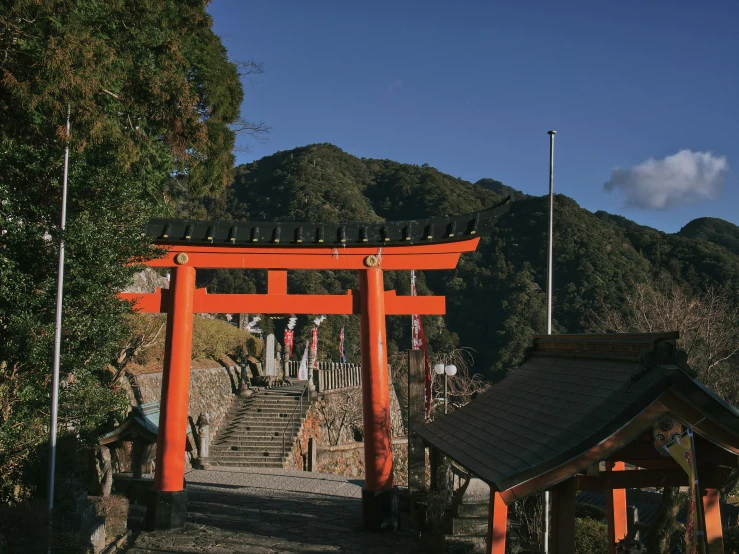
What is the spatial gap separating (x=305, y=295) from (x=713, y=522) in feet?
22.6

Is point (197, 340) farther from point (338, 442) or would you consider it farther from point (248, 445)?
point (338, 442)

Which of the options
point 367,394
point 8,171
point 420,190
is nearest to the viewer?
point 8,171

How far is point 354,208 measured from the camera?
5253cm

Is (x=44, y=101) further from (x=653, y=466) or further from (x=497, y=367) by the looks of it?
(x=497, y=367)

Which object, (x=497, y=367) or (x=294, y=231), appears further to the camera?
(x=497, y=367)

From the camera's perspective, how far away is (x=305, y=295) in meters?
10.6

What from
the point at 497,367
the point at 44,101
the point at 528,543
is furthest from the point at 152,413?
Answer: the point at 497,367

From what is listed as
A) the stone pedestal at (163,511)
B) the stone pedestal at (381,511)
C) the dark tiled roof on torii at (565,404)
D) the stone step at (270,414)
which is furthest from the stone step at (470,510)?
the stone step at (270,414)

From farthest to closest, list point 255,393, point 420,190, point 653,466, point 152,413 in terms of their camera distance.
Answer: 1. point 420,190
2. point 255,393
3. point 152,413
4. point 653,466

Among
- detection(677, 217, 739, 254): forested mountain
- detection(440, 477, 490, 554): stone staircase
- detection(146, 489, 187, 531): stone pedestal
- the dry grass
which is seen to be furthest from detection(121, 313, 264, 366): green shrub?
detection(677, 217, 739, 254): forested mountain

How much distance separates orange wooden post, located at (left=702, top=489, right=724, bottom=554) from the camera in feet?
15.3

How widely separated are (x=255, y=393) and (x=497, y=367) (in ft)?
59.6

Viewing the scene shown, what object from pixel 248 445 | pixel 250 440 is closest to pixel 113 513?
pixel 248 445

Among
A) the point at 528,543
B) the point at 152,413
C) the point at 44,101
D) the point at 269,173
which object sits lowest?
Answer: the point at 528,543
